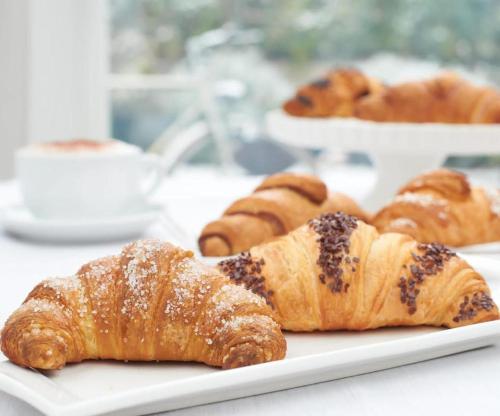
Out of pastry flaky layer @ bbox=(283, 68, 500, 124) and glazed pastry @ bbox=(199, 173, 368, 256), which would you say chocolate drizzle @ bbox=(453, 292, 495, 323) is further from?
pastry flaky layer @ bbox=(283, 68, 500, 124)

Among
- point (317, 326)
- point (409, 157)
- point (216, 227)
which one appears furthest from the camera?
point (409, 157)

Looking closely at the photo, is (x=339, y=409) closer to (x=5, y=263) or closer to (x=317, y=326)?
(x=317, y=326)

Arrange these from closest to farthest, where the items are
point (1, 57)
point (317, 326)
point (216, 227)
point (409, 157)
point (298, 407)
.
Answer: point (298, 407) → point (317, 326) → point (216, 227) → point (409, 157) → point (1, 57)

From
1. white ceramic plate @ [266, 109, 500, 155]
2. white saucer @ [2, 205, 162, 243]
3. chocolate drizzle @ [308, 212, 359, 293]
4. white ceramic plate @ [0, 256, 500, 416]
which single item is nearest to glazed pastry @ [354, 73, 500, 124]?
white ceramic plate @ [266, 109, 500, 155]

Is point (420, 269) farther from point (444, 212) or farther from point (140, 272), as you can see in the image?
point (444, 212)

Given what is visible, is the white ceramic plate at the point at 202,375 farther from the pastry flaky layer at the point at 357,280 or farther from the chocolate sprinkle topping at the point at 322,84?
Result: the chocolate sprinkle topping at the point at 322,84

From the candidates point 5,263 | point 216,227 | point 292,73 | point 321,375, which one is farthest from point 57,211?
point 292,73

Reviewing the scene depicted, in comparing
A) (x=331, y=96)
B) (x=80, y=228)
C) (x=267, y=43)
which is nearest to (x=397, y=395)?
(x=80, y=228)
